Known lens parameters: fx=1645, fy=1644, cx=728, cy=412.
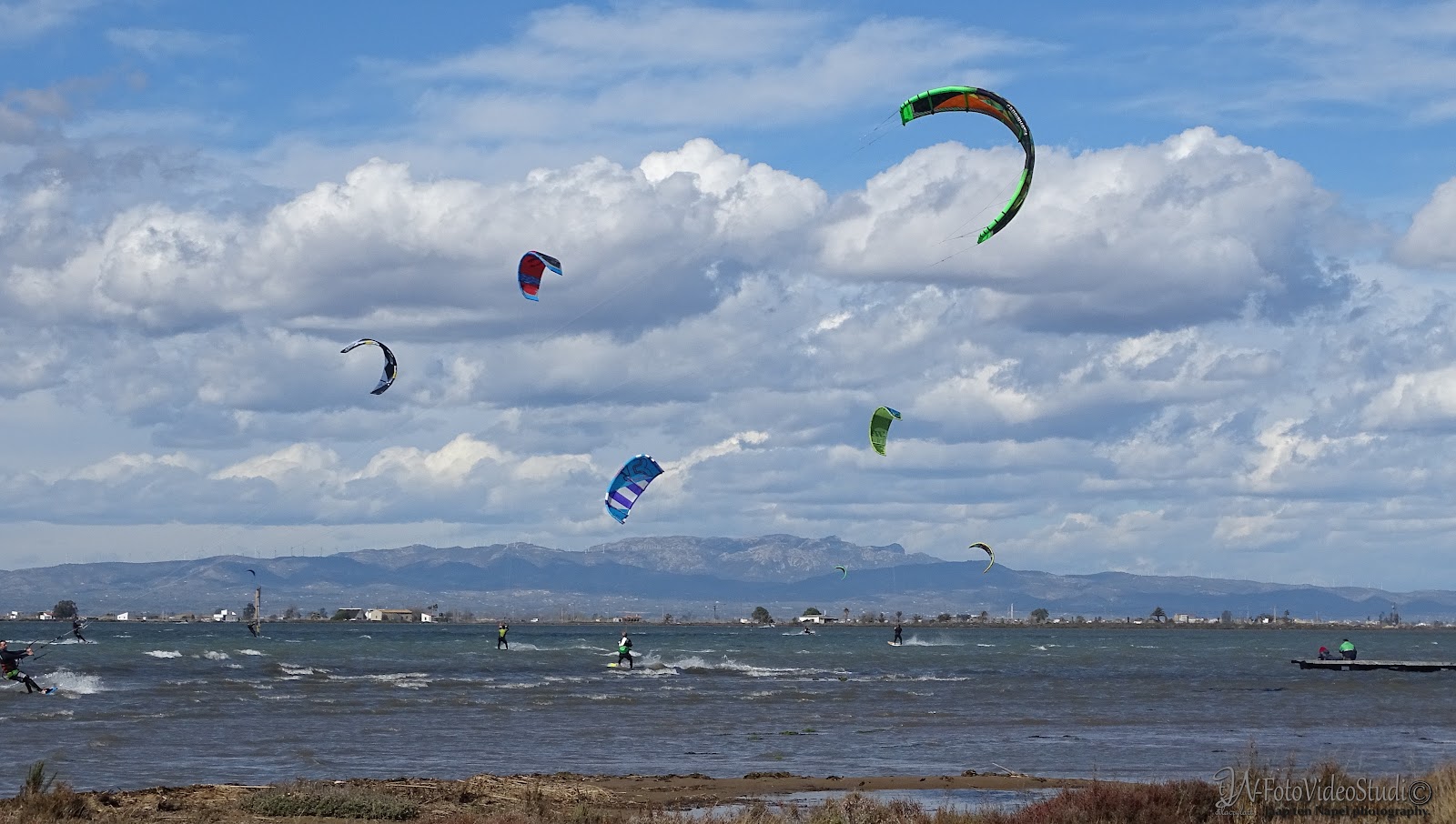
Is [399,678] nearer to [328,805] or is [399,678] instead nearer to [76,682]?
[76,682]

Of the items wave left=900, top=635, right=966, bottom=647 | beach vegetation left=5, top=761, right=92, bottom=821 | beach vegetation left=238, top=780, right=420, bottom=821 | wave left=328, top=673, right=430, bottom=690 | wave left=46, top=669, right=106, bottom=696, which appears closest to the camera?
beach vegetation left=5, top=761, right=92, bottom=821

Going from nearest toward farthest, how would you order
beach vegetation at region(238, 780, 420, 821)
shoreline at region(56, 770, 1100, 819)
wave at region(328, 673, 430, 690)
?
1. beach vegetation at region(238, 780, 420, 821)
2. shoreline at region(56, 770, 1100, 819)
3. wave at region(328, 673, 430, 690)

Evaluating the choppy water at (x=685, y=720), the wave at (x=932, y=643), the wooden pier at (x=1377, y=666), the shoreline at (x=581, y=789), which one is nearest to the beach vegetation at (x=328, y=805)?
the shoreline at (x=581, y=789)

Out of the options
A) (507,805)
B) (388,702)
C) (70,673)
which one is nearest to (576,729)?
(388,702)

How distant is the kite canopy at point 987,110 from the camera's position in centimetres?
2425

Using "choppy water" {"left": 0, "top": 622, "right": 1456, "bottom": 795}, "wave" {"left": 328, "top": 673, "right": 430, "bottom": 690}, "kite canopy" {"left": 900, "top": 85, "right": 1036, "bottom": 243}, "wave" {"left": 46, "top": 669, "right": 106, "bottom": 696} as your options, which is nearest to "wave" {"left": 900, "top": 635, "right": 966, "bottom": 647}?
"choppy water" {"left": 0, "top": 622, "right": 1456, "bottom": 795}

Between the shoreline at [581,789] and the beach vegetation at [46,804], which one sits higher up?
the beach vegetation at [46,804]

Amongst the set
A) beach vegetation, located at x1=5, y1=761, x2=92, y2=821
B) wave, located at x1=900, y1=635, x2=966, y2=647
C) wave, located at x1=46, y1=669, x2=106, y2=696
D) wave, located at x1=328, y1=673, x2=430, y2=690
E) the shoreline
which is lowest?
wave, located at x1=46, y1=669, x2=106, y2=696

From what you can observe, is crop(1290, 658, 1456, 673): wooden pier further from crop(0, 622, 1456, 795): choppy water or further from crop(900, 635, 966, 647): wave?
crop(900, 635, 966, 647): wave

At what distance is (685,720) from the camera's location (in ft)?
113

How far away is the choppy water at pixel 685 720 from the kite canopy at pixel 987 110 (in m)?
8.52

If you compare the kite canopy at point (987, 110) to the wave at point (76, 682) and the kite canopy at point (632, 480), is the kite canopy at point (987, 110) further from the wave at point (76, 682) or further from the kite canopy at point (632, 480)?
the wave at point (76, 682)

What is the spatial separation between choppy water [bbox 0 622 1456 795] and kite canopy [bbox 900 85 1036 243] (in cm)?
852

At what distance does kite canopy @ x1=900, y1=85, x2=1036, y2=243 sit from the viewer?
24250 millimetres
